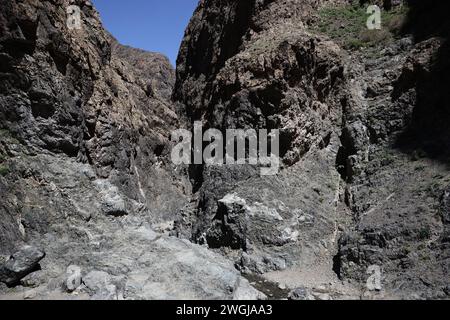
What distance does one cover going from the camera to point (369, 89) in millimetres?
21562

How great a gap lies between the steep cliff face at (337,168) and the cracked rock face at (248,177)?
70 mm

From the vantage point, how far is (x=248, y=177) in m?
20.2

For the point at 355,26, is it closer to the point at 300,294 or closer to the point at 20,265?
the point at 300,294

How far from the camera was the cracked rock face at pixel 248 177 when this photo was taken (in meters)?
13.7

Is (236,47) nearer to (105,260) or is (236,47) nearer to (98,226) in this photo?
(98,226)

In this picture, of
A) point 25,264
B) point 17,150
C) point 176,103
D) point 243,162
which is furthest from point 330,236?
point 176,103

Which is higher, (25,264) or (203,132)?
(203,132)

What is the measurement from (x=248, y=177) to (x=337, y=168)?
15.3 feet

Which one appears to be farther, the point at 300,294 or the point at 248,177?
the point at 248,177

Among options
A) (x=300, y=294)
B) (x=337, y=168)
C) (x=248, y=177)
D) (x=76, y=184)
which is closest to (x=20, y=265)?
(x=76, y=184)

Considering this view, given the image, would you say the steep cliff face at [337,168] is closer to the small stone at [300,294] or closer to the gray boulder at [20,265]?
the small stone at [300,294]

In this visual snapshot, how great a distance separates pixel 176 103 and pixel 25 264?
29786 mm

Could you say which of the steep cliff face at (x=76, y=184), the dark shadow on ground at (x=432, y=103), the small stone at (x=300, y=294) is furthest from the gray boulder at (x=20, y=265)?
the dark shadow on ground at (x=432, y=103)

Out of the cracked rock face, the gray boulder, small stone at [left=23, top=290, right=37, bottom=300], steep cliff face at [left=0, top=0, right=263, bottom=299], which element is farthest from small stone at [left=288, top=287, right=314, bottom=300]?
the gray boulder
